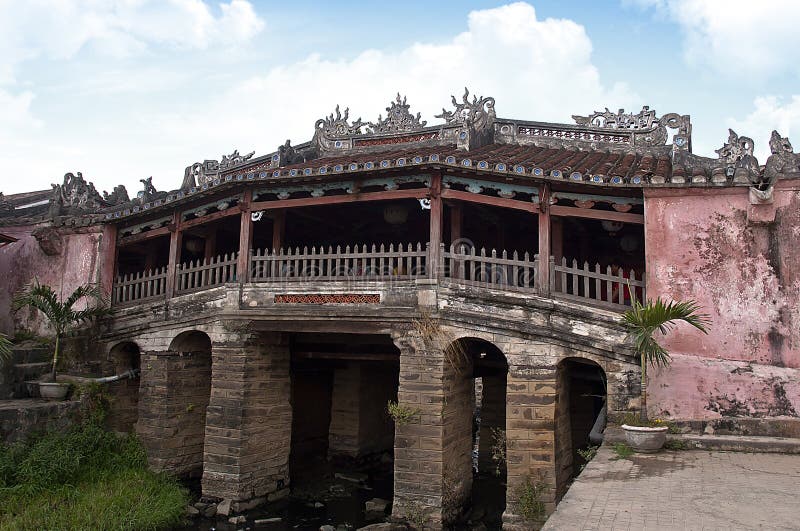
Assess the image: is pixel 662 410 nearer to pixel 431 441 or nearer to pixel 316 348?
pixel 431 441

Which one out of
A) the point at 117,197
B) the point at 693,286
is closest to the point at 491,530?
the point at 693,286

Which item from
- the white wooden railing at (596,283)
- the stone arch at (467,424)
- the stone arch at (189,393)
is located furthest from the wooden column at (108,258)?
the white wooden railing at (596,283)

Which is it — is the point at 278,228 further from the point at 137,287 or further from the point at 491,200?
the point at 491,200

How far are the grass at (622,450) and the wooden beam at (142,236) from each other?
420 inches

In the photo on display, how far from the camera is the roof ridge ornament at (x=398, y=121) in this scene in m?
14.4

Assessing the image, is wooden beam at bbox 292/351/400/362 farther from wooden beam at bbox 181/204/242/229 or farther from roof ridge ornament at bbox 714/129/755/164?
roof ridge ornament at bbox 714/129/755/164

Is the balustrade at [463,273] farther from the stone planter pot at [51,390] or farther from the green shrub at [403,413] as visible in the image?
the stone planter pot at [51,390]

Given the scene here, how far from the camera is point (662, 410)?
877cm

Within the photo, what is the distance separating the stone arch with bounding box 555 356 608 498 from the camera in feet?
31.2

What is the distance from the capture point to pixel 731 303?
28.8ft

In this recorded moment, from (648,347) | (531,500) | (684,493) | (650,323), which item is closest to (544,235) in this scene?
(650,323)

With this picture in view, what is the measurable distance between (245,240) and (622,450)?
7991mm

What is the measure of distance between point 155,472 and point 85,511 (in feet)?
8.30

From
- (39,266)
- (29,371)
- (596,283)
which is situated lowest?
(29,371)
